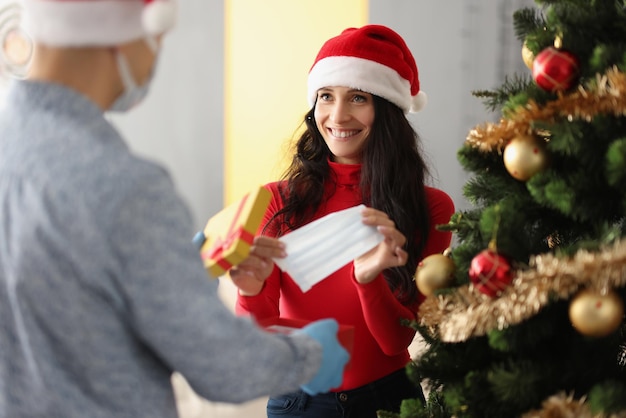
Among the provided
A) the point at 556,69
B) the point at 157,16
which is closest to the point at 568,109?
the point at 556,69

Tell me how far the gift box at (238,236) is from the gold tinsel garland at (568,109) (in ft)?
1.17

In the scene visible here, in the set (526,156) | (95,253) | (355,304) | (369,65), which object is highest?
(369,65)

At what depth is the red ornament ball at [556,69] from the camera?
1.07 meters

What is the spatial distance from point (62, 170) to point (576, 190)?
2.20ft

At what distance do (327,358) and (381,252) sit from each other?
384 mm

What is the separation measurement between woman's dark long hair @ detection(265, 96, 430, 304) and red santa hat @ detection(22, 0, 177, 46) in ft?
2.69

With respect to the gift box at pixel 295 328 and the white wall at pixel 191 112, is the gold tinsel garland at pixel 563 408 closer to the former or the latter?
the gift box at pixel 295 328

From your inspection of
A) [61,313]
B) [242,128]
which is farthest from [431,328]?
[242,128]

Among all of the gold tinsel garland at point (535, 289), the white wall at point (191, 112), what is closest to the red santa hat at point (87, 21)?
the gold tinsel garland at point (535, 289)

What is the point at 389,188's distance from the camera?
165 centimetres

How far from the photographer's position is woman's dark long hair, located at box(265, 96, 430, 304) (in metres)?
1.62

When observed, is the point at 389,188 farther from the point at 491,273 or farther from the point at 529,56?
the point at 491,273

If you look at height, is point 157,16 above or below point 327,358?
above

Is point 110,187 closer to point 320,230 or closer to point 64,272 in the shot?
point 64,272
